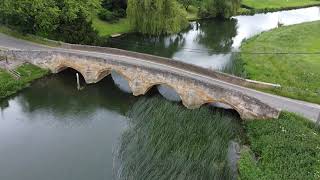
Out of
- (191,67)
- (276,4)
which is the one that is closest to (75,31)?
(191,67)

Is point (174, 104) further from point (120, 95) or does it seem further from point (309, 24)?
point (309, 24)

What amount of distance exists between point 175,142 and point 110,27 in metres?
39.6

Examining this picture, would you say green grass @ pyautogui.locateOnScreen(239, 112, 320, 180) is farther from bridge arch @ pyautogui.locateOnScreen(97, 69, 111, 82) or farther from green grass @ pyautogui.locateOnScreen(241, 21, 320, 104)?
bridge arch @ pyautogui.locateOnScreen(97, 69, 111, 82)

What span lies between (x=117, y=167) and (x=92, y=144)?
5002mm

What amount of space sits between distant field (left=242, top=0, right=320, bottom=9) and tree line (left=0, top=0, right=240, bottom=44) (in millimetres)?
31457

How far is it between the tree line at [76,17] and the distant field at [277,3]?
3146 cm

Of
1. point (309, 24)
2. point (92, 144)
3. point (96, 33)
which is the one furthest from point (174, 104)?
point (309, 24)

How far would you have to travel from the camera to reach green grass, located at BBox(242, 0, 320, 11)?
314ft

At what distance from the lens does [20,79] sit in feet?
166

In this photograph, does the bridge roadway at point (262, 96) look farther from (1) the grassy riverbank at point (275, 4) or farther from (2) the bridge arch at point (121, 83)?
(1) the grassy riverbank at point (275, 4)

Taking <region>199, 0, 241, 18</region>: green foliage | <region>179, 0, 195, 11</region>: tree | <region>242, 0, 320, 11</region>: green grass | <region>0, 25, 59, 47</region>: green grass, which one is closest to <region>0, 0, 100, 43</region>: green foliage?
<region>0, 25, 59, 47</region>: green grass

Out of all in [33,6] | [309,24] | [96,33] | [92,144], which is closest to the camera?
[92,144]

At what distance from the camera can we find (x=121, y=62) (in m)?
47.0

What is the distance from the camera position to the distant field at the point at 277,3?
3789 inches
